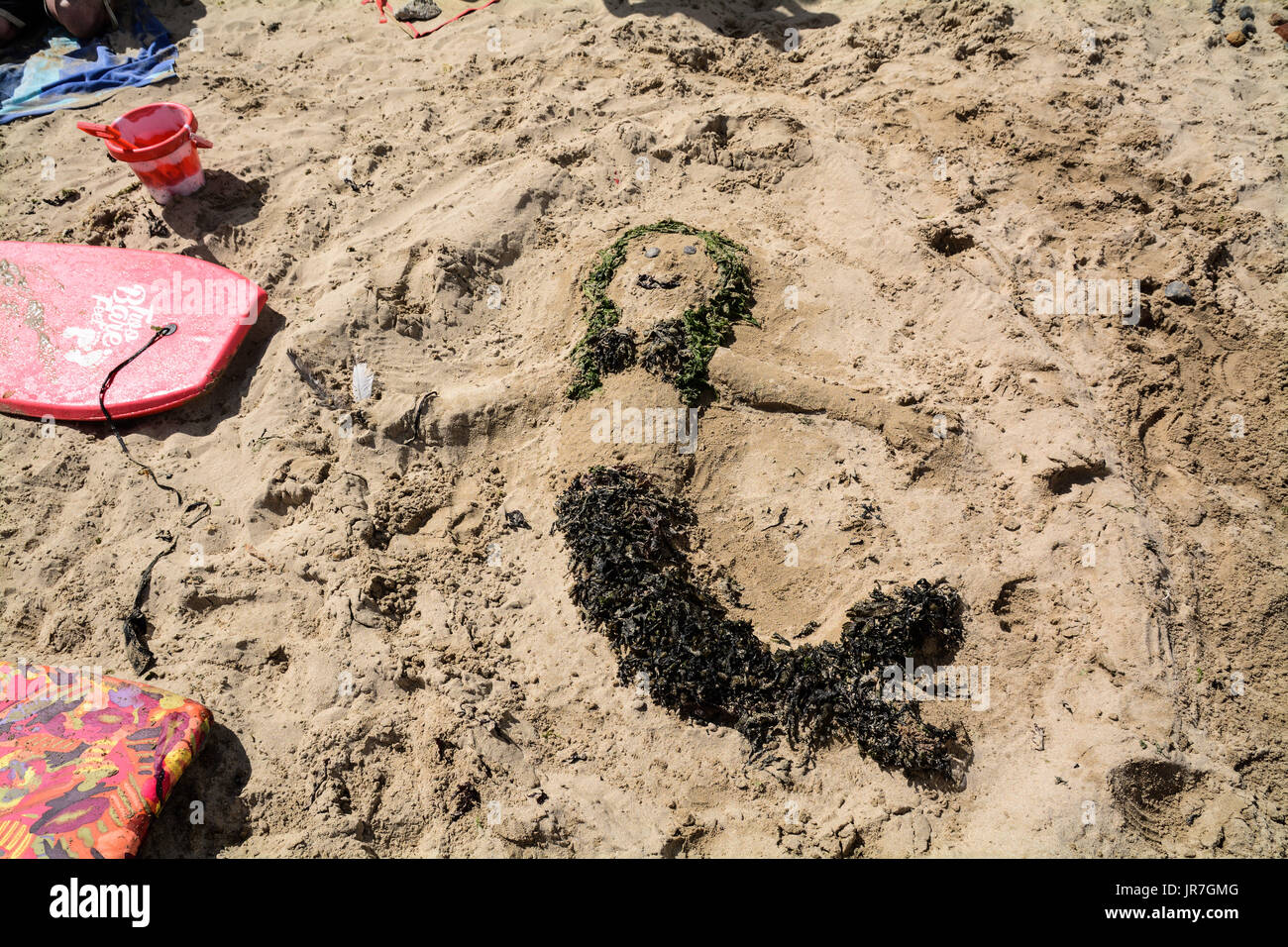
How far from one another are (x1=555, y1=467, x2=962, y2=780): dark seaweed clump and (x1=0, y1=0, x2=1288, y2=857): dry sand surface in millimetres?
110

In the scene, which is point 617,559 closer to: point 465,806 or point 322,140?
point 465,806

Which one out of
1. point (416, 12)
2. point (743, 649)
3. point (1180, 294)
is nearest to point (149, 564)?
point (743, 649)

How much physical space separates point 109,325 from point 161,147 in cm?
119

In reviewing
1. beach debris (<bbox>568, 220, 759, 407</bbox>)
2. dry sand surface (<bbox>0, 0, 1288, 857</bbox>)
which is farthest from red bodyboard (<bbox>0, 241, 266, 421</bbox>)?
beach debris (<bbox>568, 220, 759, 407</bbox>)

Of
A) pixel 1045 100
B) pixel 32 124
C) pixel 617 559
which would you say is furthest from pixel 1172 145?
pixel 32 124

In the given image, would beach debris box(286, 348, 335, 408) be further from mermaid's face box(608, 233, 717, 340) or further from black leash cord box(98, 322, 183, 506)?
mermaid's face box(608, 233, 717, 340)

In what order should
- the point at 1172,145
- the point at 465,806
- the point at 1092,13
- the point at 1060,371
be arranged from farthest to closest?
the point at 1092,13, the point at 1172,145, the point at 1060,371, the point at 465,806

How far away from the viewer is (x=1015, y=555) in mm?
3477

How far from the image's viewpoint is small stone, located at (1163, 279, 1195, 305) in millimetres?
4246

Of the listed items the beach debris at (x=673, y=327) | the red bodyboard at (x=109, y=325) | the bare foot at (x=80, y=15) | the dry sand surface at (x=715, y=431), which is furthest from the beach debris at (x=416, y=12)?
the beach debris at (x=673, y=327)

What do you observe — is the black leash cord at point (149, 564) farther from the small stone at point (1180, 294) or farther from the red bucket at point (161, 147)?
the small stone at point (1180, 294)

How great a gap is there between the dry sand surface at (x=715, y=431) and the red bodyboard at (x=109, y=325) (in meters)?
0.17

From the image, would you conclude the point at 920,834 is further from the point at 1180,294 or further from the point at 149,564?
the point at 149,564

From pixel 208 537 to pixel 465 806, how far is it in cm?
187
